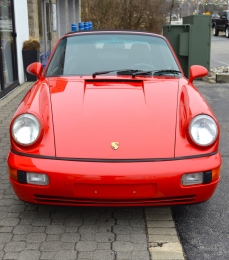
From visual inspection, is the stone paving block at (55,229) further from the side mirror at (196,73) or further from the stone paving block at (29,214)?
the side mirror at (196,73)

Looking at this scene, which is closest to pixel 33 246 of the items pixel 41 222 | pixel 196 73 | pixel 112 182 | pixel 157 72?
pixel 41 222

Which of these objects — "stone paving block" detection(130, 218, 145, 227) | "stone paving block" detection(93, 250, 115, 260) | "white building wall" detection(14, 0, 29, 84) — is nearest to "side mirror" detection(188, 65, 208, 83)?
"stone paving block" detection(130, 218, 145, 227)

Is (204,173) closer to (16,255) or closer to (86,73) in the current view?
(16,255)

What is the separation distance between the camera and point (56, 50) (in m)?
4.32

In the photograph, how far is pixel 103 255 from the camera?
2695 mm

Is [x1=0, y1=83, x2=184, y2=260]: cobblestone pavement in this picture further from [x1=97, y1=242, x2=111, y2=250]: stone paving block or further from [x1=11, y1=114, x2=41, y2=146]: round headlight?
[x1=11, y1=114, x2=41, y2=146]: round headlight

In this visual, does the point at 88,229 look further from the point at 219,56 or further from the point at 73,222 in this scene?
the point at 219,56

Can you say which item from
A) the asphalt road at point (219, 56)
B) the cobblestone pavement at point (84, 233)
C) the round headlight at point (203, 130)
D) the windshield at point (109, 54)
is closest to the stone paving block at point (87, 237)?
the cobblestone pavement at point (84, 233)

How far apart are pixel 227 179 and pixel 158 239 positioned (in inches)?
57.4

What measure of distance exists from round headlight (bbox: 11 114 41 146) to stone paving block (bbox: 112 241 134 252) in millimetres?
980

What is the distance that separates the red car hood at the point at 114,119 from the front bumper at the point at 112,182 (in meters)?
0.11

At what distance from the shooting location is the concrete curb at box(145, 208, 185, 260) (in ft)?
8.89

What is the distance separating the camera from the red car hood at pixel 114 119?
9.38 feet

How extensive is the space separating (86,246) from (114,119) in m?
0.99
